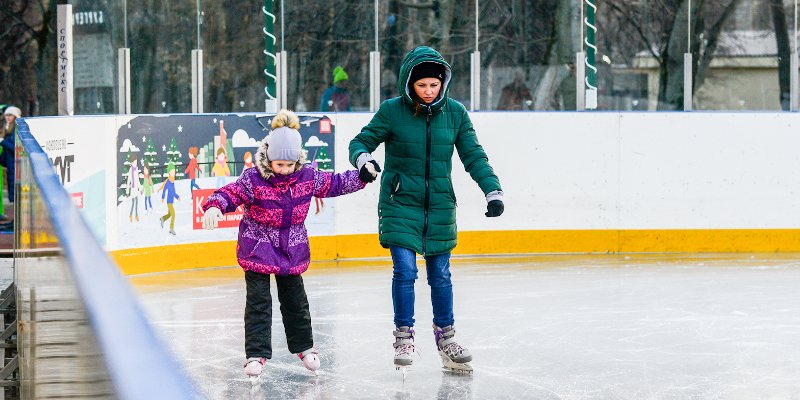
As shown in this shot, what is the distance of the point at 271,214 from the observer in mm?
6223

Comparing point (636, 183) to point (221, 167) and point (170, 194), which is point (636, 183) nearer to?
point (221, 167)

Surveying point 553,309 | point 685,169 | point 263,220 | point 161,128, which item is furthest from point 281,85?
point 263,220

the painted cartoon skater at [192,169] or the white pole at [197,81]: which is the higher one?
the white pole at [197,81]

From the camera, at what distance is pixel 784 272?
11.1m

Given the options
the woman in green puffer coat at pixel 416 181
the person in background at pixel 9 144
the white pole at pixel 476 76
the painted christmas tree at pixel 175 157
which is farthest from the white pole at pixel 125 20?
the woman in green puffer coat at pixel 416 181

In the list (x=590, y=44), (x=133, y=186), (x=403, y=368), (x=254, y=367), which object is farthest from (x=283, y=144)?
(x=590, y=44)

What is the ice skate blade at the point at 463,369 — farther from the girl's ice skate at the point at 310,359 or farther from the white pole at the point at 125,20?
the white pole at the point at 125,20

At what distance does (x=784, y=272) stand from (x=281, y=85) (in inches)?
182

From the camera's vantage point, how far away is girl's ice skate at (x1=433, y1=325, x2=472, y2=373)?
263 inches

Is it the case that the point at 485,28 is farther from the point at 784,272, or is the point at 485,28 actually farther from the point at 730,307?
the point at 730,307

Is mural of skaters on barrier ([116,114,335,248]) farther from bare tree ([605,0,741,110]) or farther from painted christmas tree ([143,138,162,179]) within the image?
bare tree ([605,0,741,110])

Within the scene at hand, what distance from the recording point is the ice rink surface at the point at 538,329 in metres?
6.46

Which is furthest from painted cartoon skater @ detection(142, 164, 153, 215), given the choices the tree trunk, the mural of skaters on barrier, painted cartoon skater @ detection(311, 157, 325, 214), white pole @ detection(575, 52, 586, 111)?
the tree trunk

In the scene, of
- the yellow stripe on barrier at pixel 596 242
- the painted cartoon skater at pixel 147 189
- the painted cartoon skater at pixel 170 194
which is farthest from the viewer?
the yellow stripe on barrier at pixel 596 242
